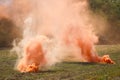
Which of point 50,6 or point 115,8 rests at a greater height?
point 115,8

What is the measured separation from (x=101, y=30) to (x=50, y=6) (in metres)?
80.1

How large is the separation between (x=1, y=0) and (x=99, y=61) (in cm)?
5960

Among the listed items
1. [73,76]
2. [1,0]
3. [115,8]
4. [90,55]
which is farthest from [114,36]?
[73,76]

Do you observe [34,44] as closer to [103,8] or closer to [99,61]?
[99,61]

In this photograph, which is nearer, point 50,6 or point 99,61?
point 99,61

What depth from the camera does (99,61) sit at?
8325cm

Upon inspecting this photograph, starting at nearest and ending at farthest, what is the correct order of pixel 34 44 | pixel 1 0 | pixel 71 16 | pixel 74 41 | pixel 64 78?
pixel 64 78 < pixel 34 44 < pixel 74 41 < pixel 71 16 < pixel 1 0

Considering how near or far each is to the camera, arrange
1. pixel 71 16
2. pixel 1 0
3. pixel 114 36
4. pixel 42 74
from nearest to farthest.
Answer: pixel 42 74 < pixel 71 16 < pixel 1 0 < pixel 114 36

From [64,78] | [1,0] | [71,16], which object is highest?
[1,0]

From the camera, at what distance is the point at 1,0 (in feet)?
432

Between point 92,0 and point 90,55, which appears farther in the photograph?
point 92,0

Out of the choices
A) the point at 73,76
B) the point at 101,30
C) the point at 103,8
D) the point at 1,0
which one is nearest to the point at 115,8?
the point at 103,8

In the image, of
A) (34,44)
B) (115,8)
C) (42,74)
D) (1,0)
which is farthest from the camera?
(115,8)

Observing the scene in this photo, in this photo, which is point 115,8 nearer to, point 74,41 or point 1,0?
point 1,0
